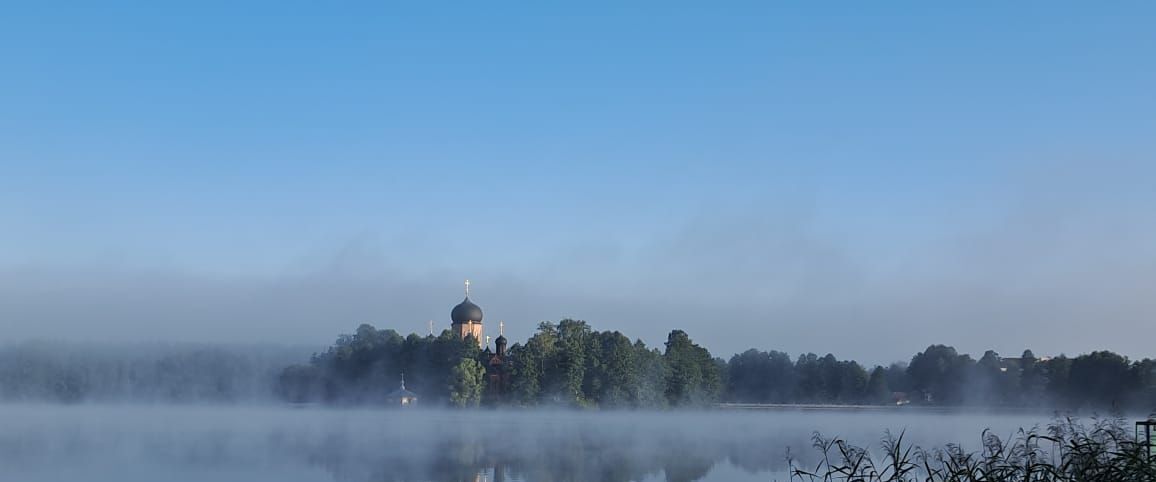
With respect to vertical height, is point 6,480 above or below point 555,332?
below

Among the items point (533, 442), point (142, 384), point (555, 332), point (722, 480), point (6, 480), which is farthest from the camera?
point (142, 384)

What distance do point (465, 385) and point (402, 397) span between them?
10.6 metres

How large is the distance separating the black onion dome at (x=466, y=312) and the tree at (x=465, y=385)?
718 inches

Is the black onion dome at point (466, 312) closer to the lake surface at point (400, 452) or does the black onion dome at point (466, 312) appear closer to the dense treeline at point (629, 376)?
the dense treeline at point (629, 376)

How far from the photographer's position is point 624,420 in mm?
78250

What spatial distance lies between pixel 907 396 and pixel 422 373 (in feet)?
209

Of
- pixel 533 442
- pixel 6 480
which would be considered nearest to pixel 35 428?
pixel 533 442

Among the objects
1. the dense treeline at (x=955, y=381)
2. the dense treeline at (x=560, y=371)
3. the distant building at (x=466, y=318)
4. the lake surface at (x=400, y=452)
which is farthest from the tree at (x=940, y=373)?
the lake surface at (x=400, y=452)

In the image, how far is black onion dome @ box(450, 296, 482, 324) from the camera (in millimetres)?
112062

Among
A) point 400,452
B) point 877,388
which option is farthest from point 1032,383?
point 400,452

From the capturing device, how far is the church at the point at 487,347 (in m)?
96.6

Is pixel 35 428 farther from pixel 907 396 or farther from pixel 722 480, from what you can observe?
pixel 907 396

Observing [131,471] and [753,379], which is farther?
[753,379]

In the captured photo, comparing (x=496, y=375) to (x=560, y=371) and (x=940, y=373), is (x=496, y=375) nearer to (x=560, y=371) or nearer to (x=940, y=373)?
(x=560, y=371)
